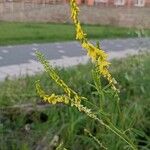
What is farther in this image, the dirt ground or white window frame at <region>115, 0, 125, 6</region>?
white window frame at <region>115, 0, 125, 6</region>

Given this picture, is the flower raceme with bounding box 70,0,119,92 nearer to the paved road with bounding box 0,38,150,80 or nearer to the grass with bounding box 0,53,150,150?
the grass with bounding box 0,53,150,150

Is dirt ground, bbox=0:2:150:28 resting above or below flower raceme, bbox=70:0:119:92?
below

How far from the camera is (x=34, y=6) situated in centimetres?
3070

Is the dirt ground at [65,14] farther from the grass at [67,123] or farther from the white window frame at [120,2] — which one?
the grass at [67,123]

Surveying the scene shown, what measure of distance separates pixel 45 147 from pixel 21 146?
0.14 metres

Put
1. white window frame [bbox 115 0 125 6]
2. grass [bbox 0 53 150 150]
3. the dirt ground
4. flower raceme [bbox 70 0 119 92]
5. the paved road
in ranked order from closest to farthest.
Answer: flower raceme [bbox 70 0 119 92]
grass [bbox 0 53 150 150]
the paved road
the dirt ground
white window frame [bbox 115 0 125 6]

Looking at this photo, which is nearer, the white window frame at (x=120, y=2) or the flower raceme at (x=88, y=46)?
the flower raceme at (x=88, y=46)

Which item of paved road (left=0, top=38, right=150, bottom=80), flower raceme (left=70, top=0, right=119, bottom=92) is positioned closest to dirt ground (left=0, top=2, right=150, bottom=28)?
paved road (left=0, top=38, right=150, bottom=80)

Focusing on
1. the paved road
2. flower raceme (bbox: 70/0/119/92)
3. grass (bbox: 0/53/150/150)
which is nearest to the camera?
flower raceme (bbox: 70/0/119/92)

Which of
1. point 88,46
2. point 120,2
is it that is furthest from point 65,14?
point 88,46

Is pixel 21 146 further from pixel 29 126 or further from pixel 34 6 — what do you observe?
pixel 34 6

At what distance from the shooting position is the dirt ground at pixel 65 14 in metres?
29.6

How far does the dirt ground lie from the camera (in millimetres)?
29562

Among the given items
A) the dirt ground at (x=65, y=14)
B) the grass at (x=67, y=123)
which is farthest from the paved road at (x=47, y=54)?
the dirt ground at (x=65, y=14)
